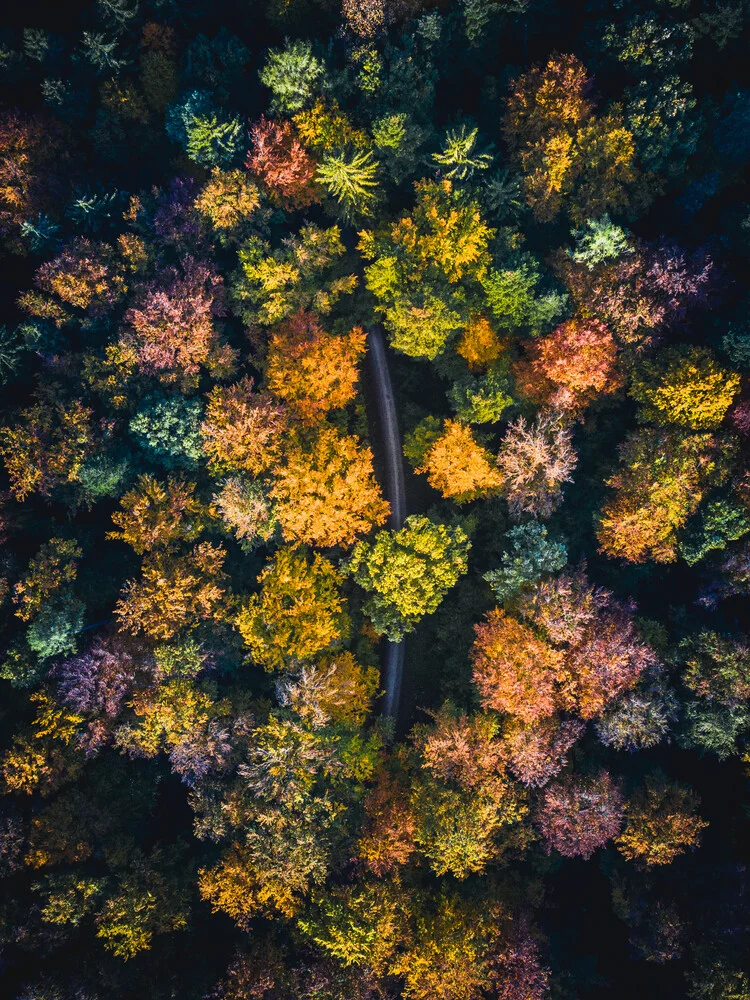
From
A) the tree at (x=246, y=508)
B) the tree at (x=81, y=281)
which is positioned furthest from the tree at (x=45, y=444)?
the tree at (x=246, y=508)

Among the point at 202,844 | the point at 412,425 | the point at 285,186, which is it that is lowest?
the point at 202,844

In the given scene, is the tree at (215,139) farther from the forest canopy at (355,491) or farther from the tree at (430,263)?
the tree at (430,263)

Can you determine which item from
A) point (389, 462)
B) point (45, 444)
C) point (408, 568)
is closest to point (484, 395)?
point (389, 462)

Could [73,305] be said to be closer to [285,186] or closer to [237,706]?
[285,186]

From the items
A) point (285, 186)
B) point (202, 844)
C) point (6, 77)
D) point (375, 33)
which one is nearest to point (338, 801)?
point (202, 844)

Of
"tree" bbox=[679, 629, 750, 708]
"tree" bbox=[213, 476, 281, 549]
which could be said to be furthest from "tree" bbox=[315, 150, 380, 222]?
Result: "tree" bbox=[679, 629, 750, 708]

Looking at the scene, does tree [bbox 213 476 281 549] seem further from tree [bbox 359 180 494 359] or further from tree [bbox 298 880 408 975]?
tree [bbox 298 880 408 975]
